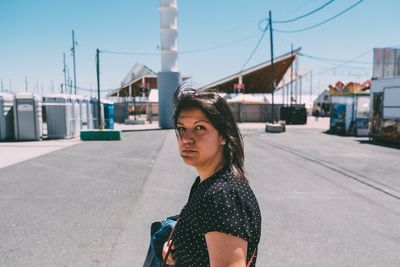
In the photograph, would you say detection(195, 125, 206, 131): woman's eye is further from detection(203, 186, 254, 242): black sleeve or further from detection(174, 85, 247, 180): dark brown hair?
detection(203, 186, 254, 242): black sleeve

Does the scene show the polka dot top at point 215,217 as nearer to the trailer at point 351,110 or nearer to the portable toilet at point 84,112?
the portable toilet at point 84,112

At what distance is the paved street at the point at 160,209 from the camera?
4.38 meters

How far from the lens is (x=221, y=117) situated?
1.65 m

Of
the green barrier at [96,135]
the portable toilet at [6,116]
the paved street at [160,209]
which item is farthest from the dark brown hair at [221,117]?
the portable toilet at [6,116]

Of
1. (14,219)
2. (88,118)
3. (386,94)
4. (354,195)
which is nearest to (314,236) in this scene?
(354,195)

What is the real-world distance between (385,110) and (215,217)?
20.8 metres

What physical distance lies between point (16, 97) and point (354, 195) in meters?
17.7

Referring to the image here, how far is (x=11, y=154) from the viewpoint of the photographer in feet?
46.0

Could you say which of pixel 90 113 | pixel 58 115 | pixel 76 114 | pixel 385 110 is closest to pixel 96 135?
pixel 58 115

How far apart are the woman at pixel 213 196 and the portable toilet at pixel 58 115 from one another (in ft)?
66.9

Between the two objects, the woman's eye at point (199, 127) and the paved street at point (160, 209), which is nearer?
the woman's eye at point (199, 127)

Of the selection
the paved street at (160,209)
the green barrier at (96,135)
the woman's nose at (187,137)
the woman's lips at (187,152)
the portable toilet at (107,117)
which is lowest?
the paved street at (160,209)

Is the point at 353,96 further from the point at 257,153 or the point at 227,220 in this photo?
the point at 227,220

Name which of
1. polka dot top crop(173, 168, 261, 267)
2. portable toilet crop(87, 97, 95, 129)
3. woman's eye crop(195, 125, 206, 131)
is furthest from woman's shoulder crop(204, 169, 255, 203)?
portable toilet crop(87, 97, 95, 129)
